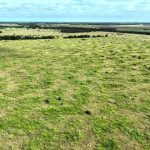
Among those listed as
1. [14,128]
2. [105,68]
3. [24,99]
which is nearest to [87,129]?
[14,128]

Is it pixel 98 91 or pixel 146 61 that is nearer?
pixel 98 91

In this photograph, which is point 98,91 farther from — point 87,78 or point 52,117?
point 52,117

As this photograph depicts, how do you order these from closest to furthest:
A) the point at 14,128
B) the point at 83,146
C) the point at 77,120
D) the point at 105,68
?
the point at 83,146 → the point at 14,128 → the point at 77,120 → the point at 105,68

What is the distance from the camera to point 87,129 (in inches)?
690

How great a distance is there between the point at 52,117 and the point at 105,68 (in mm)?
12938

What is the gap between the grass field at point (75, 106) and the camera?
16.4 meters

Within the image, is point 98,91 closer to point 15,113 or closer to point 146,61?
point 15,113

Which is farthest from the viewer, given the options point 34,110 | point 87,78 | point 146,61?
point 146,61

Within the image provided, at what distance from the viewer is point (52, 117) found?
1880 cm

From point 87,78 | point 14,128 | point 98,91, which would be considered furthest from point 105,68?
point 14,128

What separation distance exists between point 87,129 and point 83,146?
1.74 m

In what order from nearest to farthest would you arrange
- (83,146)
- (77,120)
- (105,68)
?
(83,146)
(77,120)
(105,68)

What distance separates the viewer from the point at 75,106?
67.3ft

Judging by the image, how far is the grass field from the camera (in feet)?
53.7
